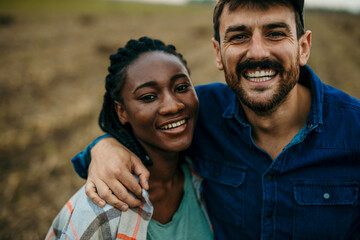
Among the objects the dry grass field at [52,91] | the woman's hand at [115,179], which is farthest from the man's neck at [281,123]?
the dry grass field at [52,91]

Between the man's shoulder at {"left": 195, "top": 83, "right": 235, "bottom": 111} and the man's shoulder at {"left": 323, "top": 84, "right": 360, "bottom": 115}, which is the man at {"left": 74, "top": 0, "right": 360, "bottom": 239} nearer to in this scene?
the man's shoulder at {"left": 323, "top": 84, "right": 360, "bottom": 115}

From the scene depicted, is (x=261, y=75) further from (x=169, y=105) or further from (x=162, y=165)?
(x=162, y=165)

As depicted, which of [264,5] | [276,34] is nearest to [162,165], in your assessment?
[276,34]

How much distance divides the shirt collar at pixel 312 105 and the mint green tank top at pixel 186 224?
0.71 metres

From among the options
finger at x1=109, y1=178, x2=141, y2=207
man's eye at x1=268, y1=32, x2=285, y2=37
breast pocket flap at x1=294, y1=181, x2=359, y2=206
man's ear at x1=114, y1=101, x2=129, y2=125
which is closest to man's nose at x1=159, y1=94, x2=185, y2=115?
man's ear at x1=114, y1=101, x2=129, y2=125

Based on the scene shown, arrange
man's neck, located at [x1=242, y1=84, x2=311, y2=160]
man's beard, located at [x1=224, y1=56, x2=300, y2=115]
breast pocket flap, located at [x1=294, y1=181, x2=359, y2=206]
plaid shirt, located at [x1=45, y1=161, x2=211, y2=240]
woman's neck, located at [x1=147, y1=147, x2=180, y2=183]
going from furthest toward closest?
woman's neck, located at [x1=147, y1=147, x2=180, y2=183] < man's neck, located at [x1=242, y1=84, x2=311, y2=160] < man's beard, located at [x1=224, y1=56, x2=300, y2=115] < breast pocket flap, located at [x1=294, y1=181, x2=359, y2=206] < plaid shirt, located at [x1=45, y1=161, x2=211, y2=240]

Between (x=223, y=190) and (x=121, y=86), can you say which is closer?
(x=121, y=86)

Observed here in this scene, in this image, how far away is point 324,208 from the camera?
1741 millimetres

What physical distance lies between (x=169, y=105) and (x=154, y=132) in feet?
0.80

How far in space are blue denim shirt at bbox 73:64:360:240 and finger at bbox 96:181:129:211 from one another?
87cm

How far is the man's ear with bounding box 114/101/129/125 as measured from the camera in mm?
2031

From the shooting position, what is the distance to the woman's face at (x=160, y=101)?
6.11 ft

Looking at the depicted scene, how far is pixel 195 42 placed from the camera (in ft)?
52.4

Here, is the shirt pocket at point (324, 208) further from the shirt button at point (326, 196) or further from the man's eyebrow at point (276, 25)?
the man's eyebrow at point (276, 25)
